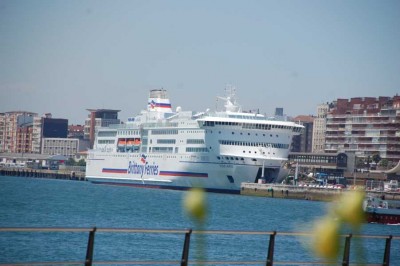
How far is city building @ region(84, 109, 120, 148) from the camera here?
189 m

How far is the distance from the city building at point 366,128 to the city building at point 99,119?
56.6 m

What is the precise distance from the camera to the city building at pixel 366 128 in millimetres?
132375

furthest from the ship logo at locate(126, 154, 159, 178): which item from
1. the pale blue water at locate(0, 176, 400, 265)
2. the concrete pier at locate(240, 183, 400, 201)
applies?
the pale blue water at locate(0, 176, 400, 265)

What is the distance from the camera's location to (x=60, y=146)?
7594 inches

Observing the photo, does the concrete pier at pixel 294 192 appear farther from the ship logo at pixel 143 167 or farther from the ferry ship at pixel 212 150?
the ship logo at pixel 143 167

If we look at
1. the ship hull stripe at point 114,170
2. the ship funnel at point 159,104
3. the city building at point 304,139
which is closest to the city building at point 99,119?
the city building at point 304,139

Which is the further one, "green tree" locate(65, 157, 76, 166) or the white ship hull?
"green tree" locate(65, 157, 76, 166)

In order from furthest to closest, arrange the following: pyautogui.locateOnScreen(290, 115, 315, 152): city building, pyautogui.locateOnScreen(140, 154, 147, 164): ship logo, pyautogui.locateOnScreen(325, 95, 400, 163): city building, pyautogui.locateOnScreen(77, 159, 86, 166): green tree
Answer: pyautogui.locateOnScreen(290, 115, 315, 152): city building → pyautogui.locateOnScreen(77, 159, 86, 166): green tree → pyautogui.locateOnScreen(325, 95, 400, 163): city building → pyautogui.locateOnScreen(140, 154, 147, 164): ship logo

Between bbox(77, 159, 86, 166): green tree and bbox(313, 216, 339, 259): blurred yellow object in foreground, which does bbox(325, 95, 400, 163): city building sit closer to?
bbox(77, 159, 86, 166): green tree

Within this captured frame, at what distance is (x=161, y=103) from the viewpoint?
3634 inches

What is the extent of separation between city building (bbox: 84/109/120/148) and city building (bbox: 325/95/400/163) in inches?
2229

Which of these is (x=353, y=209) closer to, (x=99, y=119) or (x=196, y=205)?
(x=196, y=205)

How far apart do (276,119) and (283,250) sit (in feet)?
167

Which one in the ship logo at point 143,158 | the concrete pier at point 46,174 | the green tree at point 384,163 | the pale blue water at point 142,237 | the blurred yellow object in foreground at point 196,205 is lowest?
the pale blue water at point 142,237
